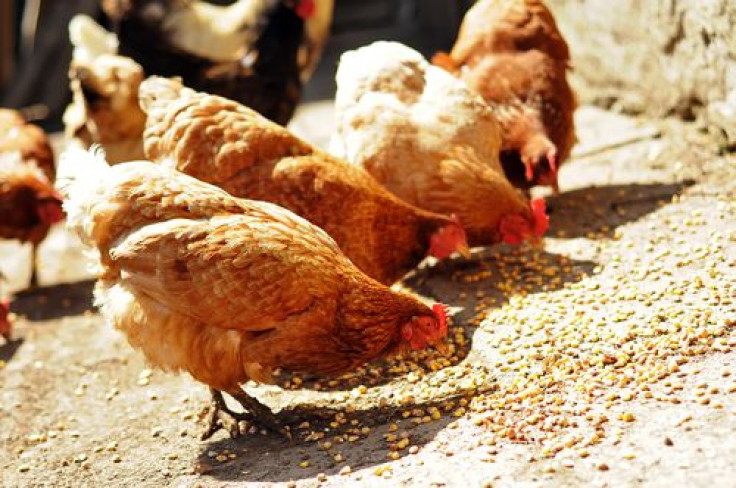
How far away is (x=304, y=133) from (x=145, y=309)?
4172 millimetres

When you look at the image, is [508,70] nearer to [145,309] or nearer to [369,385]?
[369,385]

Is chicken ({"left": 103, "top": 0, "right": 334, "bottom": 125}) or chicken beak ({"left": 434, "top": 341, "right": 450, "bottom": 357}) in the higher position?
chicken ({"left": 103, "top": 0, "right": 334, "bottom": 125})

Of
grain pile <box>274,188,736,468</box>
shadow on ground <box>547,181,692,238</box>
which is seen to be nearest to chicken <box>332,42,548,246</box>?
grain pile <box>274,188,736,468</box>

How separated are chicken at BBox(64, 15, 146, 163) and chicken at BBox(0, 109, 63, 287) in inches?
14.9

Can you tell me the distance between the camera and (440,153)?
444 cm

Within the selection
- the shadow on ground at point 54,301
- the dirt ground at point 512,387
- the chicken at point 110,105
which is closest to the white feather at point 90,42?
the chicken at point 110,105

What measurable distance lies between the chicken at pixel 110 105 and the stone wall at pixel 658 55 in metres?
3.09

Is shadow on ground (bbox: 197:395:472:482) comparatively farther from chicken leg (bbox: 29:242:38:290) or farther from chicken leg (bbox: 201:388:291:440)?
chicken leg (bbox: 29:242:38:290)

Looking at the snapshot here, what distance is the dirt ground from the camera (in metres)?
2.93

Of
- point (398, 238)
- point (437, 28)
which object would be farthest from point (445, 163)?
point (437, 28)

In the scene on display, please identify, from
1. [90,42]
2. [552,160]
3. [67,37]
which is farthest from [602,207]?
[67,37]

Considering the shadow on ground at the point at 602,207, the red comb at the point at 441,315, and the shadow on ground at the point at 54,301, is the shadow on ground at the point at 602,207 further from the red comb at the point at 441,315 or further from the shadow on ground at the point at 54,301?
the shadow on ground at the point at 54,301

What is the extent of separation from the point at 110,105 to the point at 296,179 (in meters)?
2.10

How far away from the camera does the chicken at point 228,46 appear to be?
19.7 ft
